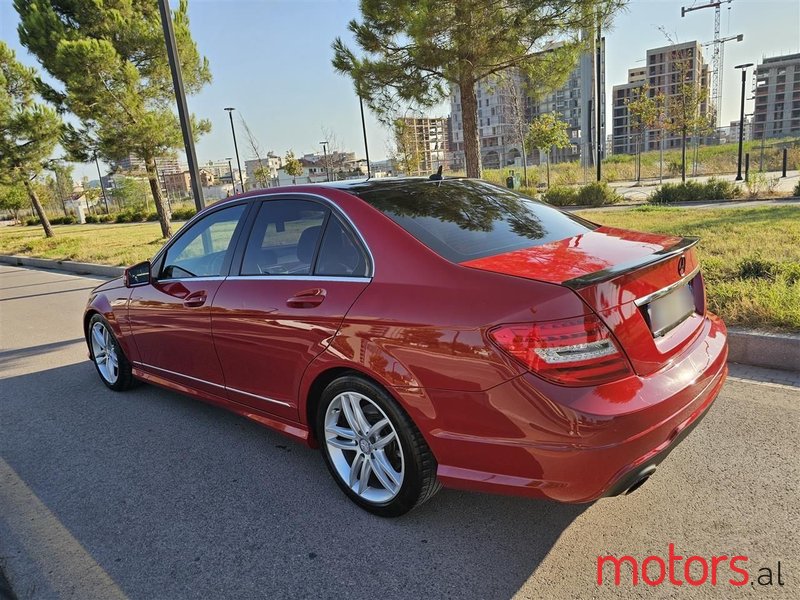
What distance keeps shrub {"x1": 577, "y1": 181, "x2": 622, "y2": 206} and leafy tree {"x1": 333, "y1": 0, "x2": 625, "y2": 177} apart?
5.91 meters

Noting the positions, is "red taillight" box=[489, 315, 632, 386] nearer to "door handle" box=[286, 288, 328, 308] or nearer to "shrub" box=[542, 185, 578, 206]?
"door handle" box=[286, 288, 328, 308]

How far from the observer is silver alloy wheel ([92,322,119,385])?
4.82m

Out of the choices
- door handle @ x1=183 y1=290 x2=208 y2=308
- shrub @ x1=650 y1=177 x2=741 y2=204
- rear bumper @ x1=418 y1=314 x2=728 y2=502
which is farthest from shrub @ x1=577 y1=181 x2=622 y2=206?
rear bumper @ x1=418 y1=314 x2=728 y2=502

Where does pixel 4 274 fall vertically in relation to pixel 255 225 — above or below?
below

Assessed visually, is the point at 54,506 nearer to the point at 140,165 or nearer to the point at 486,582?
the point at 486,582

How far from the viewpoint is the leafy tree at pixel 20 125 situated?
23.4m

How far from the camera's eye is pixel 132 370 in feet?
15.3

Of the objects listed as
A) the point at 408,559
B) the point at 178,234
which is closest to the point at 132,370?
the point at 178,234

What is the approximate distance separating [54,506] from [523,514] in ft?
8.73

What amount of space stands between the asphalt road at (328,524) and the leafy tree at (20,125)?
25332 mm

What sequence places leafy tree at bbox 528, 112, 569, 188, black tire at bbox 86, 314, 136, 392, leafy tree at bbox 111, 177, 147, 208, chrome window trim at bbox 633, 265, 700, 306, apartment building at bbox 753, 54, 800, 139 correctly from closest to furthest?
chrome window trim at bbox 633, 265, 700, 306, black tire at bbox 86, 314, 136, 392, leafy tree at bbox 528, 112, 569, 188, leafy tree at bbox 111, 177, 147, 208, apartment building at bbox 753, 54, 800, 139

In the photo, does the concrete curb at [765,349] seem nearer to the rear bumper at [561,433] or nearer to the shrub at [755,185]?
the rear bumper at [561,433]

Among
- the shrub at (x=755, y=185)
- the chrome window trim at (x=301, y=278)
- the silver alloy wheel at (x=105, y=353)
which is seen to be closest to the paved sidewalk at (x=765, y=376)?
the chrome window trim at (x=301, y=278)

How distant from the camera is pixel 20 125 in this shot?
23359 millimetres
